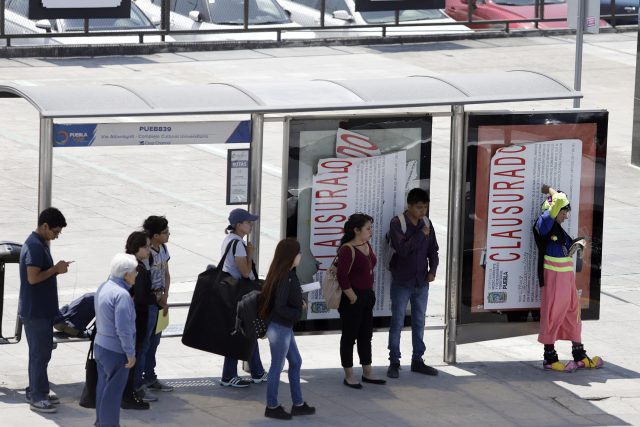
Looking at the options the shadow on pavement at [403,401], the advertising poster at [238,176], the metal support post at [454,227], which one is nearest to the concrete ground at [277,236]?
the shadow on pavement at [403,401]

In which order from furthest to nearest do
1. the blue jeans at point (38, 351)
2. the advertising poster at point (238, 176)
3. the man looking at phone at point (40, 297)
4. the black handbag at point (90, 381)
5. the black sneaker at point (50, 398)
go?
→ 1. the advertising poster at point (238, 176)
2. the black sneaker at point (50, 398)
3. the blue jeans at point (38, 351)
4. the man looking at phone at point (40, 297)
5. the black handbag at point (90, 381)

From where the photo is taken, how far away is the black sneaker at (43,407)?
10.3 metres

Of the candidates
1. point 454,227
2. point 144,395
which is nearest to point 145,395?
point 144,395

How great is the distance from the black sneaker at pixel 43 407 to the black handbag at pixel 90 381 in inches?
14.3

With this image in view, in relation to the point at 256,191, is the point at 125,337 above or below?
below

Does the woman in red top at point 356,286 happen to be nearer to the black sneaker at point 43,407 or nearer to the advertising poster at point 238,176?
the advertising poster at point 238,176

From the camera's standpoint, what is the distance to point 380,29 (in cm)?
2691

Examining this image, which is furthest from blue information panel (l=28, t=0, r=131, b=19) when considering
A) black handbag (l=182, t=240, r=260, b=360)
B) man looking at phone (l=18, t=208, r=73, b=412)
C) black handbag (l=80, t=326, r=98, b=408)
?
black handbag (l=80, t=326, r=98, b=408)

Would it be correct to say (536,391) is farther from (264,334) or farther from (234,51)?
(234,51)

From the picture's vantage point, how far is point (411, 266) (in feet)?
37.6

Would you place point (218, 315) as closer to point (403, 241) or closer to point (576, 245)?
point (403, 241)

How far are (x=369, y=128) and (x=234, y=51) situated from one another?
47.1 feet

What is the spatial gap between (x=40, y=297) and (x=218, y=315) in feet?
4.23

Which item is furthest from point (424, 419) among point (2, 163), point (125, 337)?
point (2, 163)
